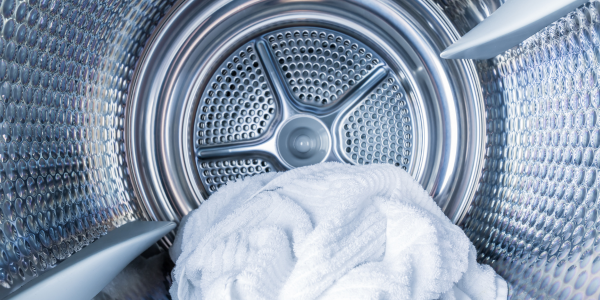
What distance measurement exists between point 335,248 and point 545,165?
14.1 inches

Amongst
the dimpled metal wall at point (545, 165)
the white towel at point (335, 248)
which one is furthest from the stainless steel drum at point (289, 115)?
the white towel at point (335, 248)

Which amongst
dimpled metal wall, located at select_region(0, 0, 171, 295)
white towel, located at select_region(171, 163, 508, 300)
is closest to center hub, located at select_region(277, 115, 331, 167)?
white towel, located at select_region(171, 163, 508, 300)

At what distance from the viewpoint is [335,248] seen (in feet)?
1.48

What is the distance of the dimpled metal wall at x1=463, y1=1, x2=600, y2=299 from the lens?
487mm

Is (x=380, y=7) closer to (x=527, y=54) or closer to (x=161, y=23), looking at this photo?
(x=527, y=54)

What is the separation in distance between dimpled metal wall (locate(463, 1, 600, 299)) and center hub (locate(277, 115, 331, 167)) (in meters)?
0.30

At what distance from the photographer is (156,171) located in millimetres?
702

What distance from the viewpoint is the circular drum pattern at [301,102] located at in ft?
2.41

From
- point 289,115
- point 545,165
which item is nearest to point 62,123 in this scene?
point 289,115

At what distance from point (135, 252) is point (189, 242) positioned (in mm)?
90

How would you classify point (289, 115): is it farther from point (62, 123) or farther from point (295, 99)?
point (62, 123)

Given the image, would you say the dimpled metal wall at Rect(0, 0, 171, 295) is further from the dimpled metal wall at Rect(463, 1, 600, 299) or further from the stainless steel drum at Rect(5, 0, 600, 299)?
the dimpled metal wall at Rect(463, 1, 600, 299)

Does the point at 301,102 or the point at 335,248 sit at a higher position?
the point at 301,102

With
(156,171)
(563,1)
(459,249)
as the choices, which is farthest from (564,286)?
(156,171)
